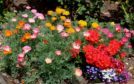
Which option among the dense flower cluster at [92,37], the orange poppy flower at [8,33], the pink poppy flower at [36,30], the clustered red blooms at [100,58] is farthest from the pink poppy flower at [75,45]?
the orange poppy flower at [8,33]

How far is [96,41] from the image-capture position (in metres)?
5.52

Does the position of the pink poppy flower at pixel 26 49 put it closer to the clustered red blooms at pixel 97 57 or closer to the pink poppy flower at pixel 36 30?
the pink poppy flower at pixel 36 30

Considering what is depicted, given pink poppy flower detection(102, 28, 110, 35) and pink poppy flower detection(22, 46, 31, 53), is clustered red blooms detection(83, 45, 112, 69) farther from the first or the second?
pink poppy flower detection(22, 46, 31, 53)

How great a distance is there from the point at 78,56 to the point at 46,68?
58 centimetres

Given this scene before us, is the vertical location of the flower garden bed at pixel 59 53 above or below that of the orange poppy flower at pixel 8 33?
below

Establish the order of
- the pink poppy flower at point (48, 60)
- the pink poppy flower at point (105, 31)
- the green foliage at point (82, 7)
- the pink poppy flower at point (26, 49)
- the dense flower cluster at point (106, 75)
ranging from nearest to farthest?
the pink poppy flower at point (48, 60), the pink poppy flower at point (26, 49), the dense flower cluster at point (106, 75), the pink poppy flower at point (105, 31), the green foliage at point (82, 7)

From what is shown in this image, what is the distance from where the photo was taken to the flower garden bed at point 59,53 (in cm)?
526

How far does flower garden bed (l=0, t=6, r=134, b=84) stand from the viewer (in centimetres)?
526

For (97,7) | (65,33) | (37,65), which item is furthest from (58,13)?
(97,7)

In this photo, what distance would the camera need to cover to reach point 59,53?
5.17m

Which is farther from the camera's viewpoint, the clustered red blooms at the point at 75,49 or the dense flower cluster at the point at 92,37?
the dense flower cluster at the point at 92,37

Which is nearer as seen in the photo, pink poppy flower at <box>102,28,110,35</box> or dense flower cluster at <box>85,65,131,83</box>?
dense flower cluster at <box>85,65,131,83</box>

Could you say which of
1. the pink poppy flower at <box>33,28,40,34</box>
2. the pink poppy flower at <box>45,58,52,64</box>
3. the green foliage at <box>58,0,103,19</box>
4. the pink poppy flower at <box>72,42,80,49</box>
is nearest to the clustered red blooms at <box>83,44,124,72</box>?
the pink poppy flower at <box>72,42,80,49</box>

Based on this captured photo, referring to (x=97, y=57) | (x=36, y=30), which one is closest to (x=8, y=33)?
(x=36, y=30)
